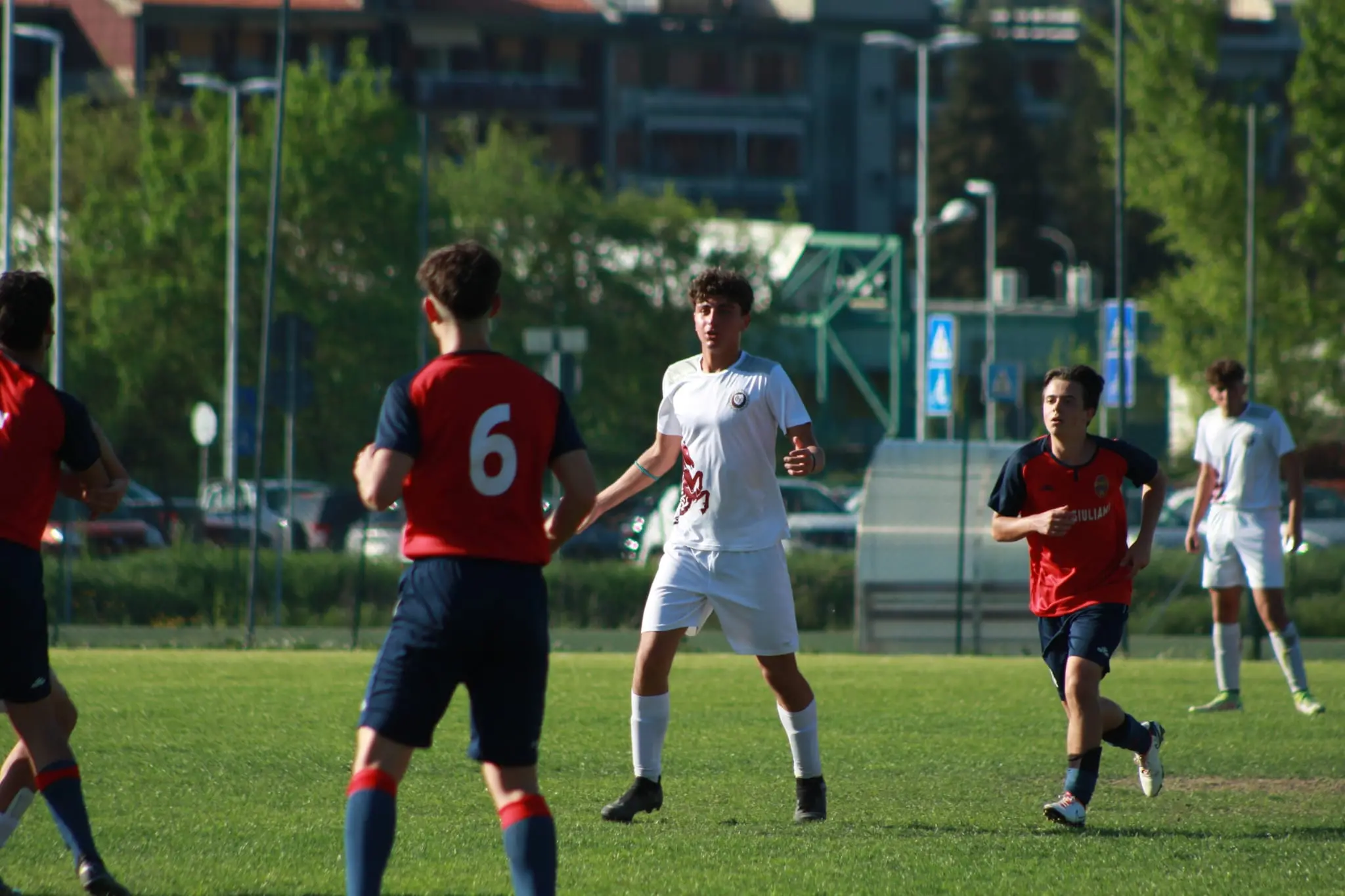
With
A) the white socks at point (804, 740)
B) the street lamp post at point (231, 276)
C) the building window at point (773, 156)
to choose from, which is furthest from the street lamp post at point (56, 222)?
the building window at point (773, 156)

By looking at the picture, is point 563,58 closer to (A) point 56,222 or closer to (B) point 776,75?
(B) point 776,75

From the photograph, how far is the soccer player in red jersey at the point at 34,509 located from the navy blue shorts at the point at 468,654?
1356 millimetres

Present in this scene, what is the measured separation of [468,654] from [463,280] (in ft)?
3.30

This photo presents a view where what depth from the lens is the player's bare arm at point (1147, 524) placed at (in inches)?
346

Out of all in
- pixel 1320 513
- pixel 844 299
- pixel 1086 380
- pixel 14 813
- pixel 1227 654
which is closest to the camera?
pixel 14 813

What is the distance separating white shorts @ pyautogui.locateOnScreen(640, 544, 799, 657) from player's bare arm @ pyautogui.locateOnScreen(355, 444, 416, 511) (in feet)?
10.5

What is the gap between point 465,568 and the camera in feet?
18.7

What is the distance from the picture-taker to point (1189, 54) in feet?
97.9

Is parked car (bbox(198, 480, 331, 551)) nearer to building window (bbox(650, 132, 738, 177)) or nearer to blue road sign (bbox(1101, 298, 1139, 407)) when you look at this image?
blue road sign (bbox(1101, 298, 1139, 407))

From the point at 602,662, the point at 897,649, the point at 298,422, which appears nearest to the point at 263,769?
the point at 602,662

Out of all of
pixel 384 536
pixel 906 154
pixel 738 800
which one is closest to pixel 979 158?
pixel 906 154

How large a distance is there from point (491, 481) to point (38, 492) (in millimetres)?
1700

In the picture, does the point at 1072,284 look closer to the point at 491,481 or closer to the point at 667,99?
the point at 667,99

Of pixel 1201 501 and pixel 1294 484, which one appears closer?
pixel 1201 501
